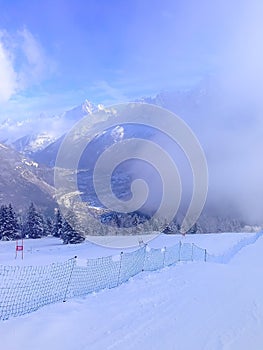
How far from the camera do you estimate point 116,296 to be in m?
9.20

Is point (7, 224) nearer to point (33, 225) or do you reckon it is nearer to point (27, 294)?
point (33, 225)

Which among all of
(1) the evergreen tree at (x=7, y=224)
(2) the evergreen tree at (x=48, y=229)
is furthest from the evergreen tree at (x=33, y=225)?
(1) the evergreen tree at (x=7, y=224)

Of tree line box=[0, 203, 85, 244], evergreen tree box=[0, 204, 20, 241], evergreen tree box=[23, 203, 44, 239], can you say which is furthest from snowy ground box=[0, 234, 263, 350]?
evergreen tree box=[23, 203, 44, 239]

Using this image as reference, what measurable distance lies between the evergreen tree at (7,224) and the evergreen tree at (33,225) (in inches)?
86.0

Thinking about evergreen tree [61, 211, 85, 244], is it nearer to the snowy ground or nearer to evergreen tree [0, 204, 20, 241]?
evergreen tree [0, 204, 20, 241]

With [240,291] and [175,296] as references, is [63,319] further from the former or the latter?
[240,291]

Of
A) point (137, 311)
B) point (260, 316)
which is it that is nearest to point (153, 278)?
point (137, 311)

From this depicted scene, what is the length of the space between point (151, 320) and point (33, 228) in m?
44.4

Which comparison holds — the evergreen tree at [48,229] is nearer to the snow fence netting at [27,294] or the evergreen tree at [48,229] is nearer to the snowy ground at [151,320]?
the snow fence netting at [27,294]

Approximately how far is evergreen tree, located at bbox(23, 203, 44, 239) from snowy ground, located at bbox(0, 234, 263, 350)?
40834 millimetres

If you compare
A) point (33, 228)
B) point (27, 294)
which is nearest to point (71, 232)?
point (33, 228)

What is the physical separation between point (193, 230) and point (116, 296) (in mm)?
52117

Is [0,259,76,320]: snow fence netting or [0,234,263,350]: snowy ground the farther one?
[0,259,76,320]: snow fence netting

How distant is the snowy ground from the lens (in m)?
5.95
